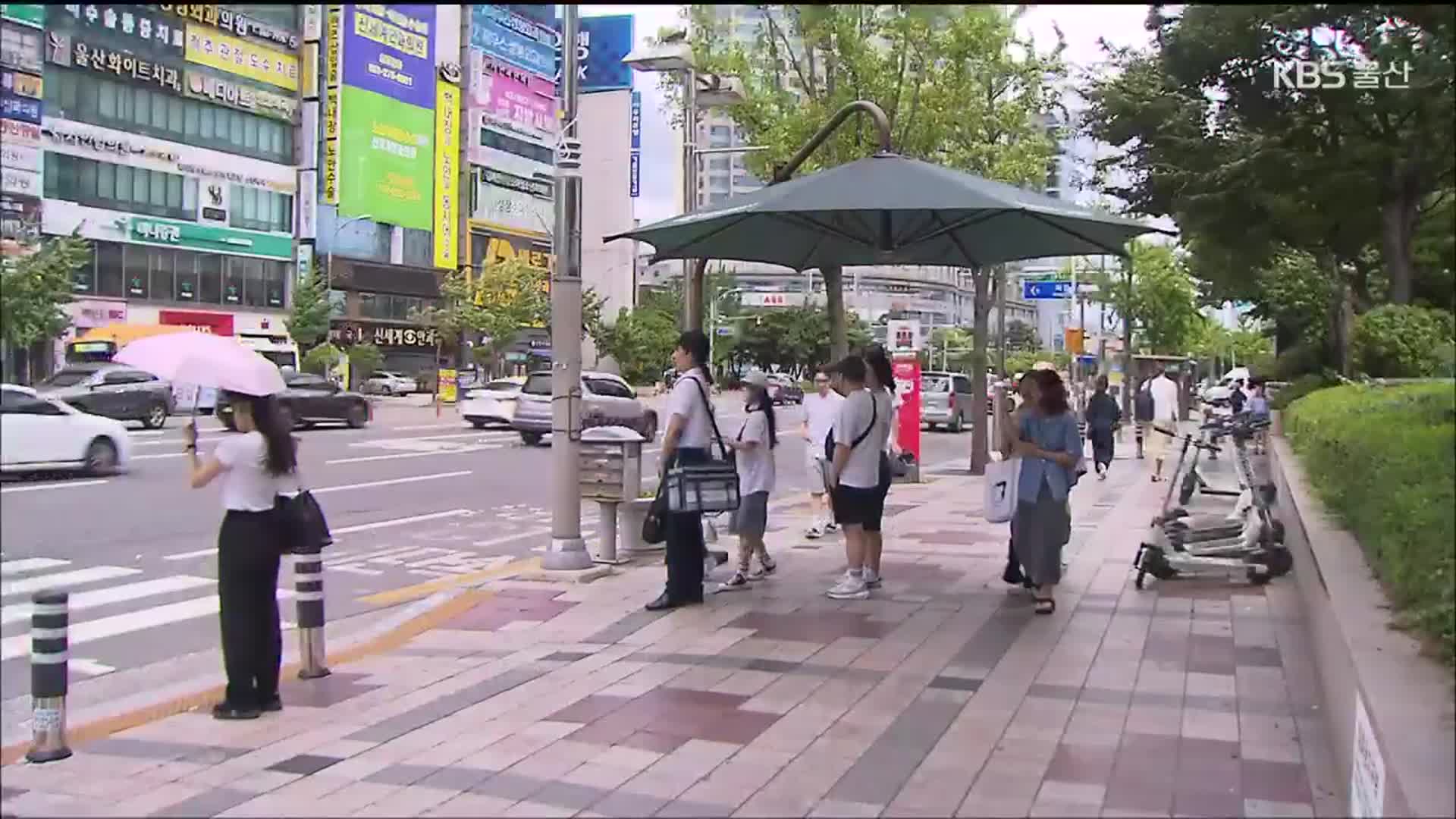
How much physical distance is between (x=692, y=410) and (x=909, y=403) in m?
11.6

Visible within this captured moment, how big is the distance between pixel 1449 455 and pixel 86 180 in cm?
2539

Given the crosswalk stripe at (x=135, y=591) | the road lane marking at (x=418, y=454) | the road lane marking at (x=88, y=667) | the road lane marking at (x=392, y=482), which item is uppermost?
the road lane marking at (x=418, y=454)

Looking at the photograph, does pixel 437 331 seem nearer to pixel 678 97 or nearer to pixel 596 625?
pixel 678 97

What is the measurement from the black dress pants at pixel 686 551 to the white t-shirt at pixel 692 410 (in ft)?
0.21

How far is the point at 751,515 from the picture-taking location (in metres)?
9.43

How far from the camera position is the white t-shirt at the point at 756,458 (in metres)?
9.25

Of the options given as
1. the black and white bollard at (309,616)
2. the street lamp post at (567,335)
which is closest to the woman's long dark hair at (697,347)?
the street lamp post at (567,335)

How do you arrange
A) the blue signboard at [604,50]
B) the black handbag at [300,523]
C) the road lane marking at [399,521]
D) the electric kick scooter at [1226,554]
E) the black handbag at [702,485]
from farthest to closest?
the road lane marking at [399,521]
the blue signboard at [604,50]
the electric kick scooter at [1226,554]
the black handbag at [702,485]
the black handbag at [300,523]

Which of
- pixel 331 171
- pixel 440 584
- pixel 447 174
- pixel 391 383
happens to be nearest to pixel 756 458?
pixel 440 584

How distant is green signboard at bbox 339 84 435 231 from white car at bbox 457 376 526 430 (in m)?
6.01

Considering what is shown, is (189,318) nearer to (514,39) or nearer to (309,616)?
(514,39)

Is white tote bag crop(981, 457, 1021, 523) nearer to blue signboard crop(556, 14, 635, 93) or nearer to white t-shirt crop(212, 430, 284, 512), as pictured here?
blue signboard crop(556, 14, 635, 93)

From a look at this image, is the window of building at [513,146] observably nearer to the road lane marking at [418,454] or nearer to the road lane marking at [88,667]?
the road lane marking at [418,454]

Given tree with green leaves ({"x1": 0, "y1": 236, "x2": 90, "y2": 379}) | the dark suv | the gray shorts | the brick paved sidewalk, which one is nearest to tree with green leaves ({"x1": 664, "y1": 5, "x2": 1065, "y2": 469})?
the gray shorts
